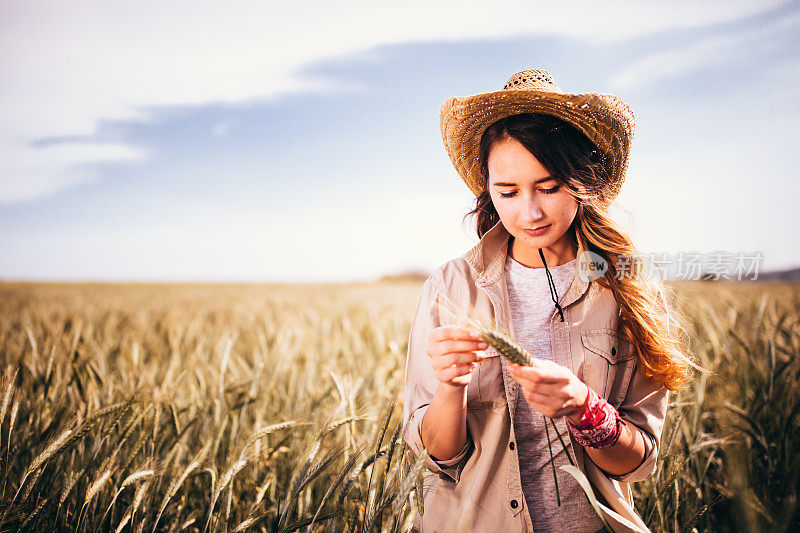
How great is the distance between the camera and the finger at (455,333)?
1.06 metres

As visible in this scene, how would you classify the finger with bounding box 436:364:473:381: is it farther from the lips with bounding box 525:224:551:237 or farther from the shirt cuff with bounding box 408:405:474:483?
the lips with bounding box 525:224:551:237

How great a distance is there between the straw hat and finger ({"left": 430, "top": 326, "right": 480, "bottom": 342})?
696mm

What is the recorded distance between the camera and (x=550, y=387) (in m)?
1.03

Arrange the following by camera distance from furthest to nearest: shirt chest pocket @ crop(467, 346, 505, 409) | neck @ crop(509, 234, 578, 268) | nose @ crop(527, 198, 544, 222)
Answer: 1. neck @ crop(509, 234, 578, 268)
2. shirt chest pocket @ crop(467, 346, 505, 409)
3. nose @ crop(527, 198, 544, 222)

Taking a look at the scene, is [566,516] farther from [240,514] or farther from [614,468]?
[240,514]

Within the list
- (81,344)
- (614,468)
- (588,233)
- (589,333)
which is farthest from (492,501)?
(81,344)

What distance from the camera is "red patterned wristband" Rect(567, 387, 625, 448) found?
3.77 ft

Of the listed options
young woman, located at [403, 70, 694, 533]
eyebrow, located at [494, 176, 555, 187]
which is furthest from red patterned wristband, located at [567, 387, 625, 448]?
eyebrow, located at [494, 176, 555, 187]

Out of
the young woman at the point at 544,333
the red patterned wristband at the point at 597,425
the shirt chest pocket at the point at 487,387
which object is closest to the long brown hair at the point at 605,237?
the young woman at the point at 544,333

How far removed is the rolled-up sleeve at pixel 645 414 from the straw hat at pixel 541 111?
1.90 ft

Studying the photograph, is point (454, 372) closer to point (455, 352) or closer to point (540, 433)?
point (455, 352)

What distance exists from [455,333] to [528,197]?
17.2 inches

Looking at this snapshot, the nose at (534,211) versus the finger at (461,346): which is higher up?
the nose at (534,211)

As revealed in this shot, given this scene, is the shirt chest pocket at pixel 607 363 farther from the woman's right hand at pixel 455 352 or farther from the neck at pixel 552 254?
the woman's right hand at pixel 455 352
